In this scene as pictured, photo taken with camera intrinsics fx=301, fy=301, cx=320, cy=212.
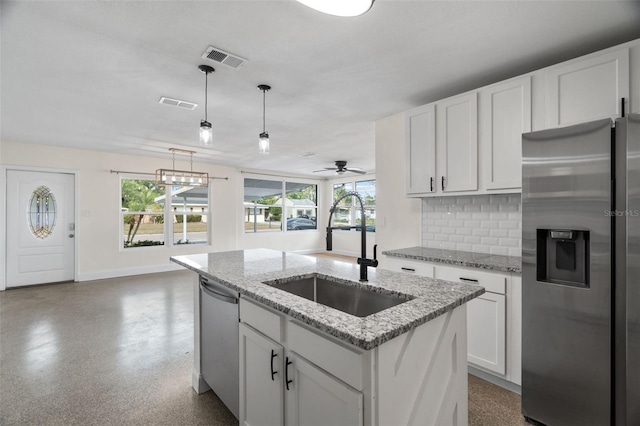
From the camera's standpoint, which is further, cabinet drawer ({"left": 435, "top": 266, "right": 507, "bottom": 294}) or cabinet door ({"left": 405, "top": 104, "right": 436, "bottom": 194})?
cabinet door ({"left": 405, "top": 104, "right": 436, "bottom": 194})

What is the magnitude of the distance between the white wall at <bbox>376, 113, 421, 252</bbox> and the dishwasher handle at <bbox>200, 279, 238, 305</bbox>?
2.27 meters

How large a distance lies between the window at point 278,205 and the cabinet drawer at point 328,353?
7008 mm

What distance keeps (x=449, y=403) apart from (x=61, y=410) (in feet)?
7.95

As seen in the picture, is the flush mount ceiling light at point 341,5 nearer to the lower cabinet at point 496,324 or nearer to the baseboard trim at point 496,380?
the lower cabinet at point 496,324

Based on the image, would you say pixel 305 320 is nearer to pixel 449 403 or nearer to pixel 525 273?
pixel 449 403

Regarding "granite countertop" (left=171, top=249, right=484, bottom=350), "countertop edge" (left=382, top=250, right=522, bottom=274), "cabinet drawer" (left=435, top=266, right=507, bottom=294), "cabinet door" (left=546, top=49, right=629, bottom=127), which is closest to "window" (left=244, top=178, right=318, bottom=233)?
"granite countertop" (left=171, top=249, right=484, bottom=350)

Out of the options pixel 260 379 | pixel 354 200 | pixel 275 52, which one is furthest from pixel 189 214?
pixel 260 379

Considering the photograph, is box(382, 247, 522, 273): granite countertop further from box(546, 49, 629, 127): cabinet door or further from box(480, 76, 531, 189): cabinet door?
box(546, 49, 629, 127): cabinet door

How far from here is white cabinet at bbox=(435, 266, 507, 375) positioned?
2172 mm

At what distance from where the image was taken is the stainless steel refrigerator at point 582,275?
1546mm

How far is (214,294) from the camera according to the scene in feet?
6.25

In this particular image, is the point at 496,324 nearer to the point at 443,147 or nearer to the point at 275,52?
the point at 443,147

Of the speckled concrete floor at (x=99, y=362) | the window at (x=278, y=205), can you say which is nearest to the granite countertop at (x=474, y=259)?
the speckled concrete floor at (x=99, y=362)

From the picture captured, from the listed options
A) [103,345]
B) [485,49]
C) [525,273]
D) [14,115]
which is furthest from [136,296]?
[485,49]
